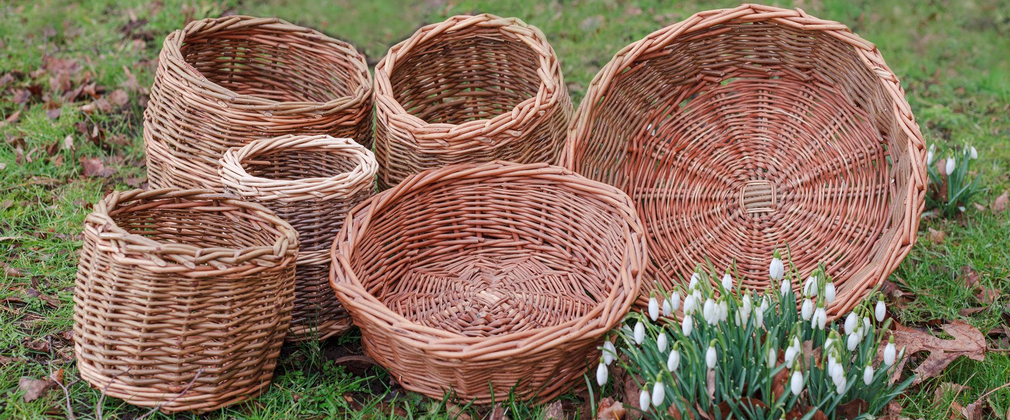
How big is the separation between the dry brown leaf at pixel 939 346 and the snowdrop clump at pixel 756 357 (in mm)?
432

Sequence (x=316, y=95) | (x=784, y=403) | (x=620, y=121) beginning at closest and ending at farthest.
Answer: (x=784, y=403) → (x=620, y=121) → (x=316, y=95)

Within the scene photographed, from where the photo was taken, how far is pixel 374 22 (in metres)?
4.88

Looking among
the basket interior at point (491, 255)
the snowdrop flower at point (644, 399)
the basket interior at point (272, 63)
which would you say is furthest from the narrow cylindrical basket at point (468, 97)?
the snowdrop flower at point (644, 399)

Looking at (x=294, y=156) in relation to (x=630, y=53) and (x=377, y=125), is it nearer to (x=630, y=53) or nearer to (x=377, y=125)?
(x=377, y=125)

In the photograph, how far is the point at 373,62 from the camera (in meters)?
4.50

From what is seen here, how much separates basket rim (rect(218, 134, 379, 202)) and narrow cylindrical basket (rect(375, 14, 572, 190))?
0.16 m

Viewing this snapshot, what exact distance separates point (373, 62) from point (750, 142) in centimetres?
223

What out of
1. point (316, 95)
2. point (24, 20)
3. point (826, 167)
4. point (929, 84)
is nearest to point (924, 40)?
point (929, 84)

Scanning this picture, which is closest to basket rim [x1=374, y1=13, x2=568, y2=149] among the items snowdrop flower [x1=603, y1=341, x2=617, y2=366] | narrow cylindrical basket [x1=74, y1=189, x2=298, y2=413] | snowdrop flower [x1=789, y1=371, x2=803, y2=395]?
narrow cylindrical basket [x1=74, y1=189, x2=298, y2=413]

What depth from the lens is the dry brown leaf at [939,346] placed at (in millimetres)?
2307

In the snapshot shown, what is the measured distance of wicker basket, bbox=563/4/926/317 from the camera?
2.64 m

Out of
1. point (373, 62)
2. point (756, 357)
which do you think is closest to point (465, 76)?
point (373, 62)

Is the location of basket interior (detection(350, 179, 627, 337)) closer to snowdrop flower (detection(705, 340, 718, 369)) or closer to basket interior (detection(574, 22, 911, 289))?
basket interior (detection(574, 22, 911, 289))

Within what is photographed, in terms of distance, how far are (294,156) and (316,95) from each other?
0.62 m
